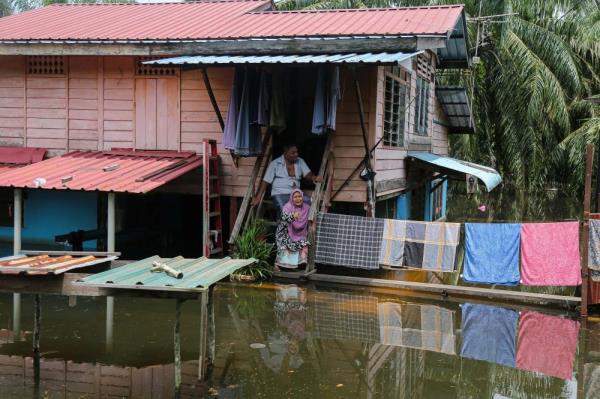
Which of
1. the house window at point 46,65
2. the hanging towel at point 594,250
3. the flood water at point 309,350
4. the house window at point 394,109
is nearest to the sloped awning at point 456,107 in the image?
the house window at point 394,109

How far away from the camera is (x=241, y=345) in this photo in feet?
23.7

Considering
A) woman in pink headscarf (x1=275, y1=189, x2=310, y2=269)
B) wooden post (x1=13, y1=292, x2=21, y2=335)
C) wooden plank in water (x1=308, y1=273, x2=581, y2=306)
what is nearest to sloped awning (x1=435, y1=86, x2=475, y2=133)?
woman in pink headscarf (x1=275, y1=189, x2=310, y2=269)

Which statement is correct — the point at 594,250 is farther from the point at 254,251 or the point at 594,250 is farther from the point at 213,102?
the point at 213,102

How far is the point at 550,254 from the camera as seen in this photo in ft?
30.4

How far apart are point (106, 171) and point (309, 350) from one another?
556cm

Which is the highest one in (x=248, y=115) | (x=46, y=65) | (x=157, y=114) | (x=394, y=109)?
(x=46, y=65)

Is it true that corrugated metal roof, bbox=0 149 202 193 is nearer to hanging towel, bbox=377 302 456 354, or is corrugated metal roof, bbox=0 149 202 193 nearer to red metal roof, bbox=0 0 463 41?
red metal roof, bbox=0 0 463 41

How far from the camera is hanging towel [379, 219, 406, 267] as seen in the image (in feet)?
34.2

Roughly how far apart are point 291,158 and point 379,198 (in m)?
2.05

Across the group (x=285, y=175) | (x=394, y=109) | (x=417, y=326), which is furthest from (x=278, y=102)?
(x=417, y=326)

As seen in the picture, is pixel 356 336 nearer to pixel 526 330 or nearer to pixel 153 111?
pixel 526 330

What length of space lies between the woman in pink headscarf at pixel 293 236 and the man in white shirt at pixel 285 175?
16.0 inches

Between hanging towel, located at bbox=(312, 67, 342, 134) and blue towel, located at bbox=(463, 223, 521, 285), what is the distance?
2793mm

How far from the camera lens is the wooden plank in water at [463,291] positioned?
926 centimetres
